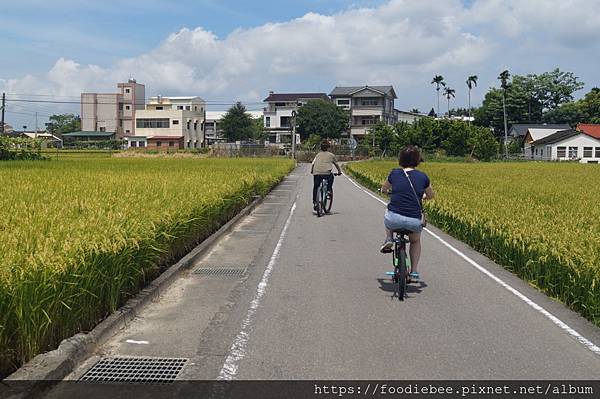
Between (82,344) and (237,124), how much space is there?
309 ft

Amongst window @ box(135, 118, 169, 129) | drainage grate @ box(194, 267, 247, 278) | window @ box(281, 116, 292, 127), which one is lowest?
Result: drainage grate @ box(194, 267, 247, 278)

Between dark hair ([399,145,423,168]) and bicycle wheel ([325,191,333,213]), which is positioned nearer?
dark hair ([399,145,423,168])

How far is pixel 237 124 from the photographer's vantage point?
321 feet

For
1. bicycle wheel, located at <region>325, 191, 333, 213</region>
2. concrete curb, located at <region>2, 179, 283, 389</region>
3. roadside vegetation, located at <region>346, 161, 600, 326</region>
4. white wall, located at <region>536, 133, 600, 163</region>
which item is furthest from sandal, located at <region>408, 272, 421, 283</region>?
white wall, located at <region>536, 133, 600, 163</region>

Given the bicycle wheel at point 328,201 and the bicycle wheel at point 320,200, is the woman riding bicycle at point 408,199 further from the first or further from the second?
the bicycle wheel at point 328,201

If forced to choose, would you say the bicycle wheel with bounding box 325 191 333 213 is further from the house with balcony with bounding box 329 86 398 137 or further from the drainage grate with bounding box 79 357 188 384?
the house with balcony with bounding box 329 86 398 137

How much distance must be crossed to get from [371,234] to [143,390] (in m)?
9.34

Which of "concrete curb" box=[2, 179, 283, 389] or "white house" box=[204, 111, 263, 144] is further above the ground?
"white house" box=[204, 111, 263, 144]

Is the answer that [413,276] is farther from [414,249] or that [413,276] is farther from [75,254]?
[75,254]

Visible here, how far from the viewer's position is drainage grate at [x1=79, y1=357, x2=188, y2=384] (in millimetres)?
4715

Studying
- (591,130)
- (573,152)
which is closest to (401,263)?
(573,152)

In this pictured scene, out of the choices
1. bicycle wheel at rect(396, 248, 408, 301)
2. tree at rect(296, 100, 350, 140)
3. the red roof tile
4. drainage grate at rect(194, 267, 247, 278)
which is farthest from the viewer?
tree at rect(296, 100, 350, 140)

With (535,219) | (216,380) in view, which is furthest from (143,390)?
(535,219)

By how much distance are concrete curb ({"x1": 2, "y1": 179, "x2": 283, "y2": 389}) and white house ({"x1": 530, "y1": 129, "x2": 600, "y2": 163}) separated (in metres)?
76.9
